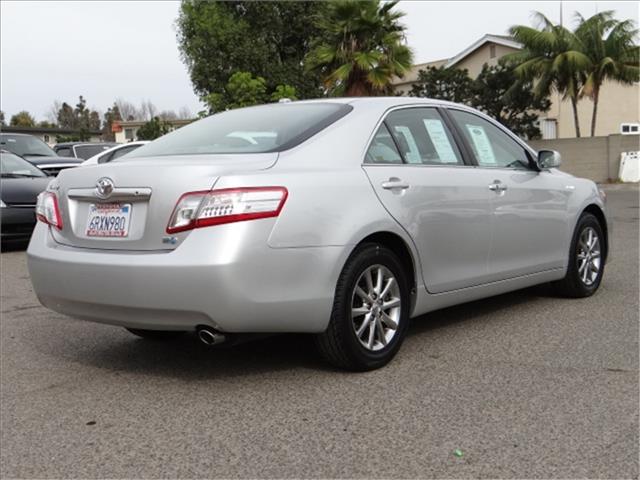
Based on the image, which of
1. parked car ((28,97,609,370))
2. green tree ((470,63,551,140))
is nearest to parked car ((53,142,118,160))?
parked car ((28,97,609,370))

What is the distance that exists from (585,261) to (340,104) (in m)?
2.75

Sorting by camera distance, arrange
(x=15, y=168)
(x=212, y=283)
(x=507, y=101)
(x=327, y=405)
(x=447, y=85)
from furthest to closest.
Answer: (x=447, y=85), (x=507, y=101), (x=15, y=168), (x=327, y=405), (x=212, y=283)

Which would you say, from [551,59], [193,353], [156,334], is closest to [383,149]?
[193,353]

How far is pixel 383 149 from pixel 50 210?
194 centimetres

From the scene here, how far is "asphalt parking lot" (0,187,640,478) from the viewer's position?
10.1ft

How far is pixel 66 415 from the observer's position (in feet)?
12.2

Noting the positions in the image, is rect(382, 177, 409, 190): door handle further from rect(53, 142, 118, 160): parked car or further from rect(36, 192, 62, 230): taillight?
rect(53, 142, 118, 160): parked car

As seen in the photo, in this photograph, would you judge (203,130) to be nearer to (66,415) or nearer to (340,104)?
(340,104)

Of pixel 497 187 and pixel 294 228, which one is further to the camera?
pixel 497 187

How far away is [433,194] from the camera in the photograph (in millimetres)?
4637

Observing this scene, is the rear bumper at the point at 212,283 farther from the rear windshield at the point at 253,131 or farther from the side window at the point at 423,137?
the side window at the point at 423,137

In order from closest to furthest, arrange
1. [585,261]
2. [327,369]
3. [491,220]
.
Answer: [327,369], [491,220], [585,261]

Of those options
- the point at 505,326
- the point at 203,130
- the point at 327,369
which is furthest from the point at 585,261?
the point at 203,130

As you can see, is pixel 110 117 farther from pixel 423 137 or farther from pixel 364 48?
pixel 423 137
